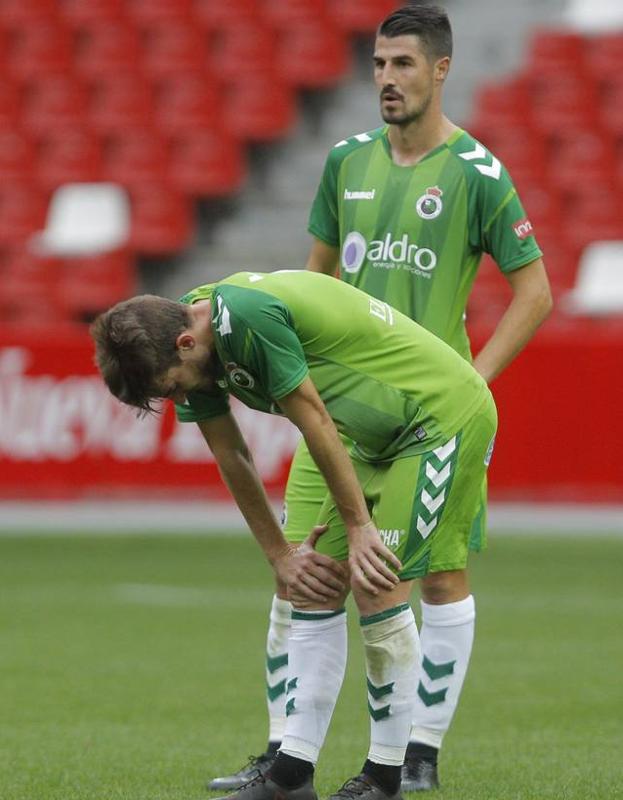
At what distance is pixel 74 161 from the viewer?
16.8 metres

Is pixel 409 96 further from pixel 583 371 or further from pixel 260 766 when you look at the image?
pixel 583 371

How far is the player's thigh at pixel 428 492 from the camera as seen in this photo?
4.58 m

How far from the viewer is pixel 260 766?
527 cm

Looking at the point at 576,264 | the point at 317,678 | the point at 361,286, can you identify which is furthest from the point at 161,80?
the point at 317,678

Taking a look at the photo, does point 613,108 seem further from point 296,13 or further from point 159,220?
point 159,220

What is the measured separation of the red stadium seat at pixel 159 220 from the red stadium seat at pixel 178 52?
4.94 ft

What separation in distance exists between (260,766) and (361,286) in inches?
58.7

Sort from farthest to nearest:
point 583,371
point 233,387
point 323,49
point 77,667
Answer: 1. point 323,49
2. point 583,371
3. point 77,667
4. point 233,387

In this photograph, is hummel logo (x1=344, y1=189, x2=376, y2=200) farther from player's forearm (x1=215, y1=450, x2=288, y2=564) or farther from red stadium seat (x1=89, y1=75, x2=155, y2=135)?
red stadium seat (x1=89, y1=75, x2=155, y2=135)

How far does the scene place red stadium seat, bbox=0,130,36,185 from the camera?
17.0m

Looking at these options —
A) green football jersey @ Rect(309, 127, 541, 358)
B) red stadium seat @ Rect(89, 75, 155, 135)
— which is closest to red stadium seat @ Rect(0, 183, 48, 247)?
red stadium seat @ Rect(89, 75, 155, 135)

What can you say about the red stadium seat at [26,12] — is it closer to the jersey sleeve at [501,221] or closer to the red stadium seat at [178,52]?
the red stadium seat at [178,52]

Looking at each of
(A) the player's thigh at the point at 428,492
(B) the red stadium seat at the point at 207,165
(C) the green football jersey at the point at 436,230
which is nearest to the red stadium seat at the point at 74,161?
(B) the red stadium seat at the point at 207,165

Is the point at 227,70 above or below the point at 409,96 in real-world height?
below
